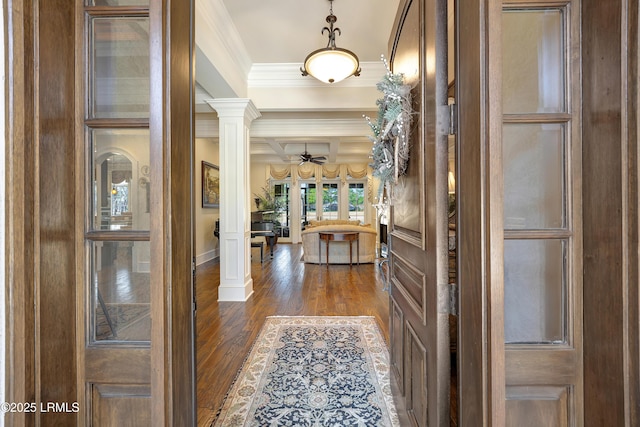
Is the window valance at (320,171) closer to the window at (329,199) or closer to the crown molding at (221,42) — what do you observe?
the window at (329,199)

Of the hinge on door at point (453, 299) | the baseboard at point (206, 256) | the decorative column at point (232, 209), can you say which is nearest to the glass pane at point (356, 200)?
the baseboard at point (206, 256)

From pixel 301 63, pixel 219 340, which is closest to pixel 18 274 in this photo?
pixel 219 340

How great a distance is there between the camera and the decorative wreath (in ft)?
4.49

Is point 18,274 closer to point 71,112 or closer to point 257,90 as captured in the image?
point 71,112

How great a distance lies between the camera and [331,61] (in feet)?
9.26

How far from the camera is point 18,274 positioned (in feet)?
2.69

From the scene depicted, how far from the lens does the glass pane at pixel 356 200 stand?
1045 centimetres

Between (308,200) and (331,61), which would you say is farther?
(308,200)

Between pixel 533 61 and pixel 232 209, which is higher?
pixel 533 61

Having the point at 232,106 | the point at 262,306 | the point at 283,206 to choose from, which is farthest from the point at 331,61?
the point at 283,206

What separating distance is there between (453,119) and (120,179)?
119 centimetres

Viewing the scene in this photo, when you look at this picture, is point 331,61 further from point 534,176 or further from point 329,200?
point 329,200

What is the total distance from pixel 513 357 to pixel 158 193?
1.23 m

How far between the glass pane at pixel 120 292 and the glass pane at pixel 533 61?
1323mm
